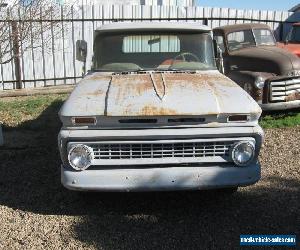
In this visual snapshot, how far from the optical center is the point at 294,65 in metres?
8.81

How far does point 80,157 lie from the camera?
4.13 meters

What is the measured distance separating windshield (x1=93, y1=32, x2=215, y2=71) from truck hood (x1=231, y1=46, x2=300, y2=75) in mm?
3649

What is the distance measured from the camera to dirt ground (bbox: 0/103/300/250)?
13.0ft

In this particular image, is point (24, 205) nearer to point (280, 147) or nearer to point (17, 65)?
point (280, 147)

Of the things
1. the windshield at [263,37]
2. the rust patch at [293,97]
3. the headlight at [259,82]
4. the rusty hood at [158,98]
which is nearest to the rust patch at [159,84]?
the rusty hood at [158,98]

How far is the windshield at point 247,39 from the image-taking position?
33.4 feet

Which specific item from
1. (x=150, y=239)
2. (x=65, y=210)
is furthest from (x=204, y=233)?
(x=65, y=210)

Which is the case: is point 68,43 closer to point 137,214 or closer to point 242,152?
point 137,214

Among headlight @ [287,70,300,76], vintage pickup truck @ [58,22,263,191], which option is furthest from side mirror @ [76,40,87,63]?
headlight @ [287,70,300,76]

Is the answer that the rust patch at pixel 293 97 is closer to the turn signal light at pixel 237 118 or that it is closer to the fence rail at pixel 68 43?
the turn signal light at pixel 237 118

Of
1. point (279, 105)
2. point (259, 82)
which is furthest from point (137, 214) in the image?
point (279, 105)

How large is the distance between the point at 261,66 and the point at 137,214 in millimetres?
5665

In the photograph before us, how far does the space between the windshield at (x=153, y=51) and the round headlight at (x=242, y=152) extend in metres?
1.55

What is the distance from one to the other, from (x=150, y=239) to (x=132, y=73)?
2.04 meters
